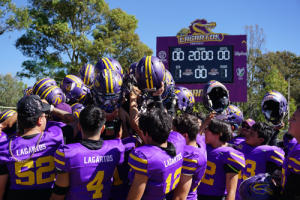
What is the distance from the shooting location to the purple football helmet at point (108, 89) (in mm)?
3062

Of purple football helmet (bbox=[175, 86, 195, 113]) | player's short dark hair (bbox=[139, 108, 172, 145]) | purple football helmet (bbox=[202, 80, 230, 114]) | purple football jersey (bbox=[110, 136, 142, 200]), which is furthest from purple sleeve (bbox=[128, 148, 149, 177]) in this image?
purple football helmet (bbox=[175, 86, 195, 113])

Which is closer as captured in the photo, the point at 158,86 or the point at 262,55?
the point at 158,86

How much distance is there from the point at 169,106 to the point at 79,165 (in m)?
1.88

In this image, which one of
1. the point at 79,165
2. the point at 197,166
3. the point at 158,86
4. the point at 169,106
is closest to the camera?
the point at 79,165

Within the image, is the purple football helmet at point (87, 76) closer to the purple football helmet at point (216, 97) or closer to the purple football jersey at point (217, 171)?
the purple football helmet at point (216, 97)

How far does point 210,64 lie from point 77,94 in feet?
38.2

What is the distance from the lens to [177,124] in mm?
3176

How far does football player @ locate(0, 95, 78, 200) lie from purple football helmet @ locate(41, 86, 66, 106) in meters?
1.34

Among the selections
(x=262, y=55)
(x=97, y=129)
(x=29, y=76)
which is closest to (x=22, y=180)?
(x=97, y=129)

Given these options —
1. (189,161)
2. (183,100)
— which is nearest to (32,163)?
(189,161)

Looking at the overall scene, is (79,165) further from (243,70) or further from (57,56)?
(57,56)

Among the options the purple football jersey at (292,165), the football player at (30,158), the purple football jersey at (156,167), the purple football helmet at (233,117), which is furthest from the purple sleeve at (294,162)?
the purple football helmet at (233,117)

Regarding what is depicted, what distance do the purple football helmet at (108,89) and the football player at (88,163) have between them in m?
0.44

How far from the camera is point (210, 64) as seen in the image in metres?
15.1
